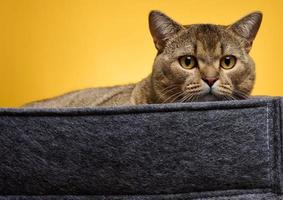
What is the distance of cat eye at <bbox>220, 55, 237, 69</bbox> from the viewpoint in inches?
49.2

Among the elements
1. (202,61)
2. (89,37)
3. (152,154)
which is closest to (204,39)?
(202,61)

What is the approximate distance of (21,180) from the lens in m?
0.83

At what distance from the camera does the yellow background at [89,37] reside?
1946mm

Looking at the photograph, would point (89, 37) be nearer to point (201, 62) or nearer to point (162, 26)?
point (162, 26)

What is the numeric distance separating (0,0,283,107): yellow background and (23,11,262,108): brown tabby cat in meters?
0.59

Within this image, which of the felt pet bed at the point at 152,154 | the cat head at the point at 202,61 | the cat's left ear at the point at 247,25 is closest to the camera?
the felt pet bed at the point at 152,154

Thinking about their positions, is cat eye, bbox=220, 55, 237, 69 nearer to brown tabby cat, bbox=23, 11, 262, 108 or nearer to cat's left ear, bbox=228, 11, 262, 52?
brown tabby cat, bbox=23, 11, 262, 108

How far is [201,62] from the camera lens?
4.03 feet

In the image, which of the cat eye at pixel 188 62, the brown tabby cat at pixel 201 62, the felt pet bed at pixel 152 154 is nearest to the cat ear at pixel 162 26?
the brown tabby cat at pixel 201 62

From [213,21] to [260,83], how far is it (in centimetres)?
34

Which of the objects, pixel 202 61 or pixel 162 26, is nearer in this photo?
pixel 202 61

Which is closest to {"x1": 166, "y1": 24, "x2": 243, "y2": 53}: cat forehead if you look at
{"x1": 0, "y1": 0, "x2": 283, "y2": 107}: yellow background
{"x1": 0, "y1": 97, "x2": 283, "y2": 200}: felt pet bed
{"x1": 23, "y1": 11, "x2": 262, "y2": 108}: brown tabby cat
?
{"x1": 23, "y1": 11, "x2": 262, "y2": 108}: brown tabby cat

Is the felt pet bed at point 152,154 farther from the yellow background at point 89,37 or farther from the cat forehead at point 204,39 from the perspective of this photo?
the yellow background at point 89,37

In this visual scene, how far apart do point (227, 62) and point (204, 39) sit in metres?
0.09
